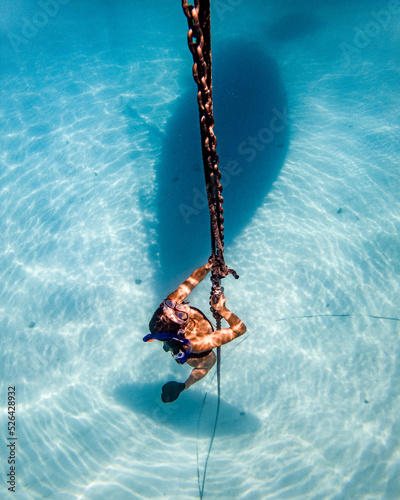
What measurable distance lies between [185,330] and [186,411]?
189 cm

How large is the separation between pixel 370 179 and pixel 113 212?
5.31 meters

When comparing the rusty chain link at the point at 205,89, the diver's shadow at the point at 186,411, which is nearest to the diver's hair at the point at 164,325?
the rusty chain link at the point at 205,89

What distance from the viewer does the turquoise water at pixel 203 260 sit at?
389 centimetres

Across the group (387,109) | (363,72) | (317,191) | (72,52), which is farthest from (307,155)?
(72,52)

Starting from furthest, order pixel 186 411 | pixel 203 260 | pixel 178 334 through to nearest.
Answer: pixel 203 260
pixel 186 411
pixel 178 334

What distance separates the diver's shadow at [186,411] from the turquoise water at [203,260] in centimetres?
2

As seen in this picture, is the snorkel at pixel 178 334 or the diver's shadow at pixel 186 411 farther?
the diver's shadow at pixel 186 411

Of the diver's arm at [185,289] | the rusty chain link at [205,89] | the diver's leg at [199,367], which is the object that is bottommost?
the diver's leg at [199,367]

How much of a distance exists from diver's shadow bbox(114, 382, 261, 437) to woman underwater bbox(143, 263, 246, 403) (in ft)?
2.30

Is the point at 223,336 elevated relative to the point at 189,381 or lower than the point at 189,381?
elevated

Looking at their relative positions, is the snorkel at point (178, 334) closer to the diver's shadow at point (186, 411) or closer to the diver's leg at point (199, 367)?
the diver's leg at point (199, 367)

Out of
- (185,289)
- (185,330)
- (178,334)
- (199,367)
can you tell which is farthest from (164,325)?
(199,367)

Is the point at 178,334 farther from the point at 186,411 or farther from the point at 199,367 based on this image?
the point at 186,411

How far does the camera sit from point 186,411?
4215mm
